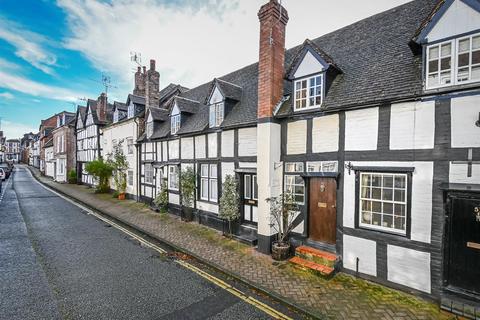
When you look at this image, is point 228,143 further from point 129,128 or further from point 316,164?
point 129,128

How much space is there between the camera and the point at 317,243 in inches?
315

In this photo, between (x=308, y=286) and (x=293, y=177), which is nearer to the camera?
(x=308, y=286)

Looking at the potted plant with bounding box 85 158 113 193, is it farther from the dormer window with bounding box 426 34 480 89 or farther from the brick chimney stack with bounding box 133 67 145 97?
the dormer window with bounding box 426 34 480 89

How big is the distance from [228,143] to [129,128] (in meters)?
13.5

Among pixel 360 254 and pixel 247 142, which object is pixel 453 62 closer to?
pixel 360 254

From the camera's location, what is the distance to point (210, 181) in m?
12.5

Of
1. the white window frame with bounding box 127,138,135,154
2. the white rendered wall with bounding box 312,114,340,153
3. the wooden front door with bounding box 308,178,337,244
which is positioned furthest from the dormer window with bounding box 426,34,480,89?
the white window frame with bounding box 127,138,135,154

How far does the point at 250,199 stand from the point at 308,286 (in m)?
4.61

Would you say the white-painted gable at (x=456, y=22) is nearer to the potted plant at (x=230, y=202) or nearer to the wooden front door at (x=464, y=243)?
the wooden front door at (x=464, y=243)

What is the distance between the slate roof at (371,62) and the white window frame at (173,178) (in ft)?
19.0

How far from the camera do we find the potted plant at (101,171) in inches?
880

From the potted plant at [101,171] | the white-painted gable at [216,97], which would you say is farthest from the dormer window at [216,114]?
the potted plant at [101,171]

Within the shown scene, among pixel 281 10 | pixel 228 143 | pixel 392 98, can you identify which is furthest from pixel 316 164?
pixel 281 10

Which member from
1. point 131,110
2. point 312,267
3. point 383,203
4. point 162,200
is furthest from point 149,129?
point 383,203
